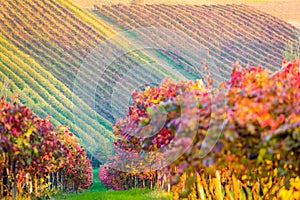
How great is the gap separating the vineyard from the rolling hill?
0.50ft

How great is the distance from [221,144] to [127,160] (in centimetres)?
2362

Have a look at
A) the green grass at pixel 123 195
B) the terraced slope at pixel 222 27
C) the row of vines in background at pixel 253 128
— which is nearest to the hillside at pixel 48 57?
the terraced slope at pixel 222 27

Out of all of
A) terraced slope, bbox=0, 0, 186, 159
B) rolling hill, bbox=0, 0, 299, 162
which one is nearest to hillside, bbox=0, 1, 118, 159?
terraced slope, bbox=0, 0, 186, 159

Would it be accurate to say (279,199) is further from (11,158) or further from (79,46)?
(79,46)

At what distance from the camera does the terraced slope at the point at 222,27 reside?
65.6 meters

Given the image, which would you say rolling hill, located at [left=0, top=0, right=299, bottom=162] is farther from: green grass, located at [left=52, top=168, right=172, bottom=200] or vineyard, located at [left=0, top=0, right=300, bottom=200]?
green grass, located at [left=52, top=168, right=172, bottom=200]

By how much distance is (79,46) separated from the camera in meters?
78.7

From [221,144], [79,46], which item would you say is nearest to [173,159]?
[221,144]

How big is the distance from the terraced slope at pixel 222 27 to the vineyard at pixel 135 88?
5.8 inches

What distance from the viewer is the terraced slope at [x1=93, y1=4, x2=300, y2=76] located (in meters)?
65.6

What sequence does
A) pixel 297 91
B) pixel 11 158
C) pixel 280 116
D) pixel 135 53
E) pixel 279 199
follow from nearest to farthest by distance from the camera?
1. pixel 280 116
2. pixel 297 91
3. pixel 279 199
4. pixel 11 158
5. pixel 135 53

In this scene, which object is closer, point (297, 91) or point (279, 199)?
point (297, 91)

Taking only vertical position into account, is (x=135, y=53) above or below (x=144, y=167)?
above

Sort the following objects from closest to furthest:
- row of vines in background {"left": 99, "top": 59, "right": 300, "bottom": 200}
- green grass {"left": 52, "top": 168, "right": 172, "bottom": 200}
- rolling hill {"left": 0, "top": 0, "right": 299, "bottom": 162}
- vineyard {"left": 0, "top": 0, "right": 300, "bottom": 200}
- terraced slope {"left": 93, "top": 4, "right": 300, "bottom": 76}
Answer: row of vines in background {"left": 99, "top": 59, "right": 300, "bottom": 200} < vineyard {"left": 0, "top": 0, "right": 300, "bottom": 200} < green grass {"left": 52, "top": 168, "right": 172, "bottom": 200} < rolling hill {"left": 0, "top": 0, "right": 299, "bottom": 162} < terraced slope {"left": 93, "top": 4, "right": 300, "bottom": 76}
